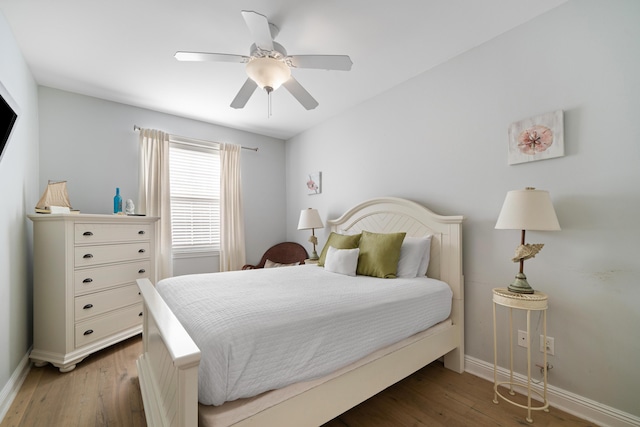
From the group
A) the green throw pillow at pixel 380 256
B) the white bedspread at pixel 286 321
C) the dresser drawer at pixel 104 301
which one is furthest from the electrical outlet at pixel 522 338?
the dresser drawer at pixel 104 301

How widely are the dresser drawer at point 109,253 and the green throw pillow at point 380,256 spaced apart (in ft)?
7.29

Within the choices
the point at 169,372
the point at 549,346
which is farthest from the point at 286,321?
the point at 549,346

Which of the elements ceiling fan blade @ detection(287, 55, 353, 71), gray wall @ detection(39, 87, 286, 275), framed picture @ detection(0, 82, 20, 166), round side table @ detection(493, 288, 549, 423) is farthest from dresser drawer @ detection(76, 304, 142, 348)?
round side table @ detection(493, 288, 549, 423)

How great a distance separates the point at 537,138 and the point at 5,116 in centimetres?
344

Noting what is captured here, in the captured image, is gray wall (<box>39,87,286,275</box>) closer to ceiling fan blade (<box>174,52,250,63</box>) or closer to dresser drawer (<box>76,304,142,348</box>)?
dresser drawer (<box>76,304,142,348</box>)

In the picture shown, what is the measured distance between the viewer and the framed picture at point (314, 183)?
3.96m

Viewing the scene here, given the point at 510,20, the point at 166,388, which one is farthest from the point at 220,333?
the point at 510,20

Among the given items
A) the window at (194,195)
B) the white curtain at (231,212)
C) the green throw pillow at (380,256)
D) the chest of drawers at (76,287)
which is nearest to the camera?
the chest of drawers at (76,287)

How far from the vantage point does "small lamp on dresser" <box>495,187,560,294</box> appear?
165 cm

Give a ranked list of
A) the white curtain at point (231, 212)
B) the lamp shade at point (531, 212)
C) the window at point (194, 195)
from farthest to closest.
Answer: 1. the white curtain at point (231, 212)
2. the window at point (194, 195)
3. the lamp shade at point (531, 212)

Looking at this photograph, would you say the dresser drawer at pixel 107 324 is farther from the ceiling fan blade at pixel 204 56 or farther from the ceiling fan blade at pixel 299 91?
the ceiling fan blade at pixel 299 91

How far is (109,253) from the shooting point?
8.50 feet

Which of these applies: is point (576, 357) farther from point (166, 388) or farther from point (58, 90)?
point (58, 90)

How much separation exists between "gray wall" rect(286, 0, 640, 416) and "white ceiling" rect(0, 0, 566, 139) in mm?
267
